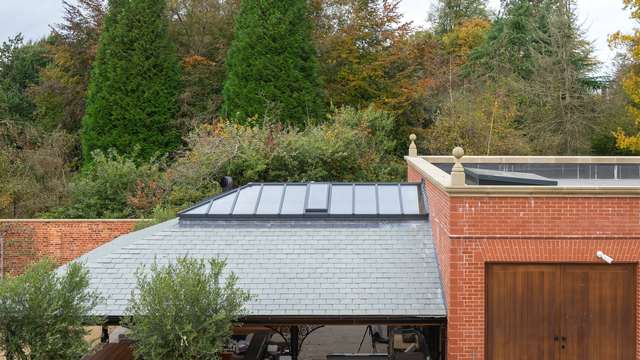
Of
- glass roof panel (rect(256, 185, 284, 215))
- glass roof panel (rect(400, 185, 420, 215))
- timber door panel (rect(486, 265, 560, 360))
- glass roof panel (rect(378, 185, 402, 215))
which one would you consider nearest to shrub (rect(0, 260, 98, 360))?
glass roof panel (rect(256, 185, 284, 215))

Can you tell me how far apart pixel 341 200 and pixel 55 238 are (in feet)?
43.2

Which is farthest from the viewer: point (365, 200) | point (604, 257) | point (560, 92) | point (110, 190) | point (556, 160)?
point (560, 92)

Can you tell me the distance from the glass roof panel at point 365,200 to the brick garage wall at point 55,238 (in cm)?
1093

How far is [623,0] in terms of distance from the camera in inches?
1056

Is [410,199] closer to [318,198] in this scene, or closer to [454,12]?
[318,198]

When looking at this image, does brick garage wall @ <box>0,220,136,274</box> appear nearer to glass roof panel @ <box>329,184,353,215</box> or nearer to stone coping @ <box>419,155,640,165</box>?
glass roof panel @ <box>329,184,353,215</box>

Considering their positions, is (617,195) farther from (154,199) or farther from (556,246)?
(154,199)

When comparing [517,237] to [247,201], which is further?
[247,201]

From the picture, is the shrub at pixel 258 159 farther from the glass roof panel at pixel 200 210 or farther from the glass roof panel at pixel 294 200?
the glass roof panel at pixel 200 210

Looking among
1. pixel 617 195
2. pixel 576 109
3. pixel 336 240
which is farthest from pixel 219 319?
pixel 576 109

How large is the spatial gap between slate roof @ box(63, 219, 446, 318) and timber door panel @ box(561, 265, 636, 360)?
6.60ft

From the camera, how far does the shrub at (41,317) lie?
9.86 m

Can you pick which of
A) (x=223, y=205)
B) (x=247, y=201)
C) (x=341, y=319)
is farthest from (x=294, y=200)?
(x=341, y=319)

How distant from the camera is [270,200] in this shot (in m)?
14.2
